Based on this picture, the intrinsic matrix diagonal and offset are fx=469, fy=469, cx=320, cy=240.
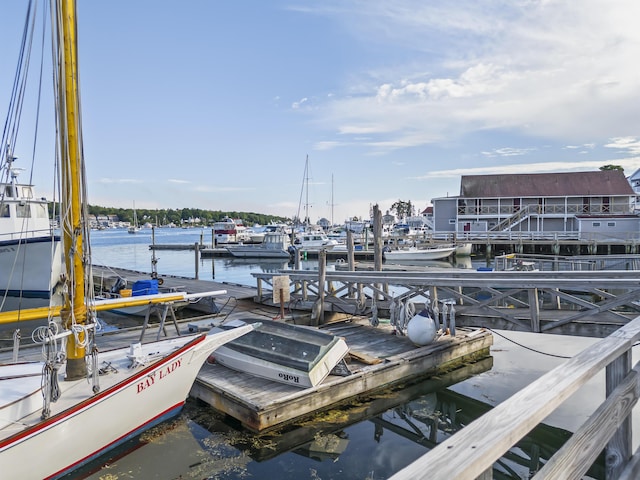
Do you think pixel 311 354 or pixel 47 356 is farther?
pixel 311 354

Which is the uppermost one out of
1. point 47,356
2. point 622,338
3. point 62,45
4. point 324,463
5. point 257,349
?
point 62,45

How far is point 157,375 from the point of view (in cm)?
722

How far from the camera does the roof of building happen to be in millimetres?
48625

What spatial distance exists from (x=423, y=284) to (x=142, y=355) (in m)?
6.42

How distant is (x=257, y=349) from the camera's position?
933cm

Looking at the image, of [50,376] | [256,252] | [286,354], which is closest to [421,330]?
[286,354]

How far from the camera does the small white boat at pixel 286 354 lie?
8.59 metres

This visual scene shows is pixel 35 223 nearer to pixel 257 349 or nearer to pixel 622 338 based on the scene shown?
pixel 257 349

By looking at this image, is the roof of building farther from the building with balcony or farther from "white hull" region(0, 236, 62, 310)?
"white hull" region(0, 236, 62, 310)

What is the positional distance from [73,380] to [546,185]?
51849mm

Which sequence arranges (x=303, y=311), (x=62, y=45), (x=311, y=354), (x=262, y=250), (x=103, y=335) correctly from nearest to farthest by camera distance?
(x=62, y=45) < (x=311, y=354) < (x=103, y=335) < (x=303, y=311) < (x=262, y=250)

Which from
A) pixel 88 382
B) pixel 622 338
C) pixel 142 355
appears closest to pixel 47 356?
pixel 88 382

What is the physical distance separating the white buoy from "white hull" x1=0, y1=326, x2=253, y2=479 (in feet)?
13.7

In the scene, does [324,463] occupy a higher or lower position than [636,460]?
lower
